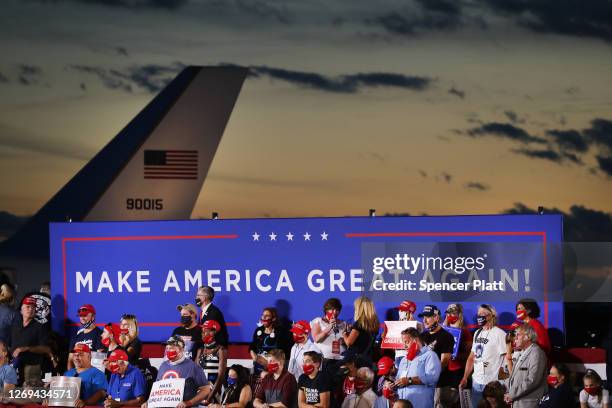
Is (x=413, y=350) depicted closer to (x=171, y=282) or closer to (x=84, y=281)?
(x=171, y=282)

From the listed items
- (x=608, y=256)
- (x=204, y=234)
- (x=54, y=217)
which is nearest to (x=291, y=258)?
(x=204, y=234)

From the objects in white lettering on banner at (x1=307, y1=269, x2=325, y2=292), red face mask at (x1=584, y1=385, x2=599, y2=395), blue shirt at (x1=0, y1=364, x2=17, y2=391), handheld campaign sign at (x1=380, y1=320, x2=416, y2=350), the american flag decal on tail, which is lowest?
red face mask at (x1=584, y1=385, x2=599, y2=395)

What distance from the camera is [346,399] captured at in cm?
1299

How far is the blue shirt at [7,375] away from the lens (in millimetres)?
14125

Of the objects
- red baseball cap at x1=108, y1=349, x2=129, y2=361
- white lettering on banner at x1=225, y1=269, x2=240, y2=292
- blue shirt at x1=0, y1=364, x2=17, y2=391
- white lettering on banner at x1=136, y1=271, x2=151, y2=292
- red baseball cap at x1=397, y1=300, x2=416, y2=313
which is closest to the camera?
red baseball cap at x1=108, y1=349, x2=129, y2=361

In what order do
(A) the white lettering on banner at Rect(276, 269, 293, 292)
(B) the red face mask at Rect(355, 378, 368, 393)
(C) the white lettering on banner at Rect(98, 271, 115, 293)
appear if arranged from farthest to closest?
(C) the white lettering on banner at Rect(98, 271, 115, 293) → (A) the white lettering on banner at Rect(276, 269, 293, 292) → (B) the red face mask at Rect(355, 378, 368, 393)

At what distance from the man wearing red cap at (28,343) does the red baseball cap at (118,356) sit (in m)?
2.22

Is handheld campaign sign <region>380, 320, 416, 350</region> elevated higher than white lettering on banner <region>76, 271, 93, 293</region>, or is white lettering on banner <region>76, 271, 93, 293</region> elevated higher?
white lettering on banner <region>76, 271, 93, 293</region>

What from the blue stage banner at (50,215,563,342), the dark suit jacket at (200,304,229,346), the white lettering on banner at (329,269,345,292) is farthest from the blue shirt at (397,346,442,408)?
the white lettering on banner at (329,269,345,292)

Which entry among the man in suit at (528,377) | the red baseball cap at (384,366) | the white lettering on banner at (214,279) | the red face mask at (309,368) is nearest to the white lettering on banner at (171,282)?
the white lettering on banner at (214,279)

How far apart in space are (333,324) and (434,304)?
1.78 meters

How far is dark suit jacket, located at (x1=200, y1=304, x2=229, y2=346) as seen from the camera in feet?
47.0

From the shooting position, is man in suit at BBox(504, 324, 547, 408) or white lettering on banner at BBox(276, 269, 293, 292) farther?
white lettering on banner at BBox(276, 269, 293, 292)

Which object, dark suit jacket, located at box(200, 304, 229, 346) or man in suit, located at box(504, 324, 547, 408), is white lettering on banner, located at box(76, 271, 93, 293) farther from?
man in suit, located at box(504, 324, 547, 408)
